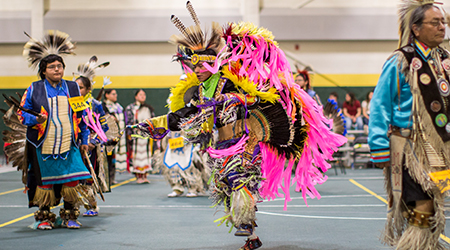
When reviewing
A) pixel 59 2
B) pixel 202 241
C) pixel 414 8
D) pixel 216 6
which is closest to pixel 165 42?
pixel 216 6

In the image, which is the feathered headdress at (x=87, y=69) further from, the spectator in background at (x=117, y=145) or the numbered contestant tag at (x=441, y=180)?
the numbered contestant tag at (x=441, y=180)

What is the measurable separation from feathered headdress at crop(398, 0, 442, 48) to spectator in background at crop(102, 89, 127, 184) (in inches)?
241

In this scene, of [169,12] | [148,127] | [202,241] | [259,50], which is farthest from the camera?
[169,12]

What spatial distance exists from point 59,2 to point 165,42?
10.3ft

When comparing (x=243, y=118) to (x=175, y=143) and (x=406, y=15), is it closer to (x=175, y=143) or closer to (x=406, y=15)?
(x=406, y=15)

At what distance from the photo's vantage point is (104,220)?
525cm

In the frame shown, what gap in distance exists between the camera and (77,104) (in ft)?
15.9

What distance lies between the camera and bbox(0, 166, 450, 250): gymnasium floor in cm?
406

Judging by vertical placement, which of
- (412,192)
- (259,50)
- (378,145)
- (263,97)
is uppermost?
(259,50)

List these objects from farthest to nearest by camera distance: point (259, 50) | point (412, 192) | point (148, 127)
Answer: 1. point (259, 50)
2. point (148, 127)
3. point (412, 192)

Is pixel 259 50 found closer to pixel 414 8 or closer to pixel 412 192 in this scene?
pixel 414 8

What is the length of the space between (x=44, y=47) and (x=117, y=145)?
5020 mm

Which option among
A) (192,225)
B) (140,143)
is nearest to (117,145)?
(140,143)

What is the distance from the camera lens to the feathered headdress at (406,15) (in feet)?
9.61
